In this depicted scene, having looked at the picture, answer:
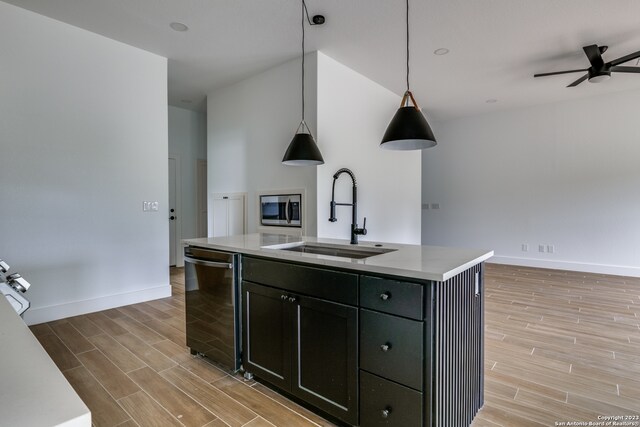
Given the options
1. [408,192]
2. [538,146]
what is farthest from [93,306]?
[538,146]

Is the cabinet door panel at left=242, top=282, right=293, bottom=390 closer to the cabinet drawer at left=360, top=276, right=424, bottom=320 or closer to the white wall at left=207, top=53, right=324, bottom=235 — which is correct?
the cabinet drawer at left=360, top=276, right=424, bottom=320

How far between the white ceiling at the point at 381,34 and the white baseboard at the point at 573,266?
110 inches

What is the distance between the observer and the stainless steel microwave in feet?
12.7

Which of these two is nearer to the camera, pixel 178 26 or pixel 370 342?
pixel 370 342

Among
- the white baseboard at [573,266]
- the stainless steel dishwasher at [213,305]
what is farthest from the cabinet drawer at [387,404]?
the white baseboard at [573,266]

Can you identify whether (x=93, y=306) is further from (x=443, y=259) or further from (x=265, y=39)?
(x=443, y=259)

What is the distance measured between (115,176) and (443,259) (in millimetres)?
3503

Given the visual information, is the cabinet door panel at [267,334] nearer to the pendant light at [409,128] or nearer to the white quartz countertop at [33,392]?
the pendant light at [409,128]

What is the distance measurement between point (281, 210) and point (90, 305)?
88.2 inches

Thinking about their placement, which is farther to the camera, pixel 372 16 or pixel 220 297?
pixel 372 16

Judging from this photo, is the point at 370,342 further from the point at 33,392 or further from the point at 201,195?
the point at 201,195

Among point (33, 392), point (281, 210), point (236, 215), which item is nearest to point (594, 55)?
point (281, 210)

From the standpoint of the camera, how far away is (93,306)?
11.2 feet

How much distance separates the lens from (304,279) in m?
1.73
